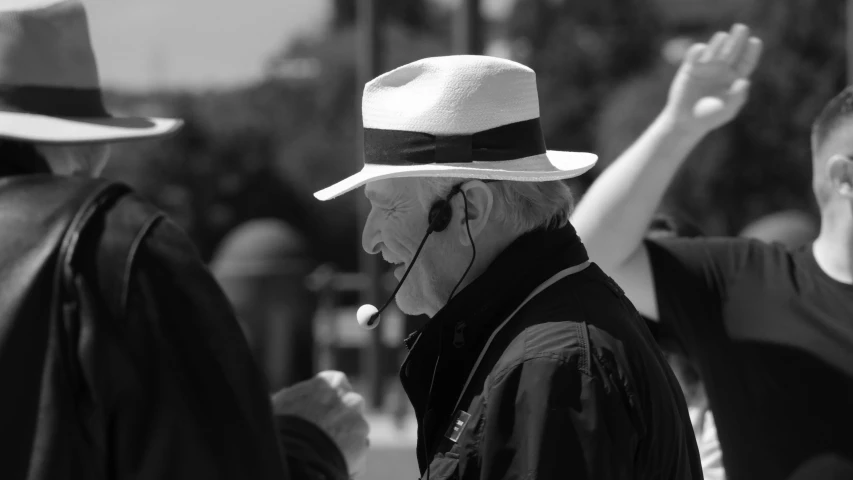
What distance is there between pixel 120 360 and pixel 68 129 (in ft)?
1.62

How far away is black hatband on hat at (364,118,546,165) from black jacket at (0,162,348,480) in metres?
0.37

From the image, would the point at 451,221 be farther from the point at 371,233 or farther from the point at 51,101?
the point at 51,101

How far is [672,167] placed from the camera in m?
3.40

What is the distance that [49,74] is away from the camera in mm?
2297

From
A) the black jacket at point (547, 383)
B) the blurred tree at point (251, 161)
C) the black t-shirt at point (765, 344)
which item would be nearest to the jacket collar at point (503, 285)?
the black jacket at point (547, 383)

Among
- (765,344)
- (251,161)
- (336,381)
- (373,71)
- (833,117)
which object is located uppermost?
(833,117)

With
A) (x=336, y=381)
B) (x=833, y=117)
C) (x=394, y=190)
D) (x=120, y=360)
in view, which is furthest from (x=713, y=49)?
(x=120, y=360)

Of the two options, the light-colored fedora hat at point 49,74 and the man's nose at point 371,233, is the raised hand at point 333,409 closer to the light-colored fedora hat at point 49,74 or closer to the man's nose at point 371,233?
the man's nose at point 371,233

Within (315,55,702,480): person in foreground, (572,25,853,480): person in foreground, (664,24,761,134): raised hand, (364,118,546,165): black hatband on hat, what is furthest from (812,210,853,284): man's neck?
(364,118,546,165): black hatband on hat

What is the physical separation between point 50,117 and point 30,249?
1.08 ft

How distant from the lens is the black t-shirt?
3.04 meters

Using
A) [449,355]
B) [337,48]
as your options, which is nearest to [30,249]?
[449,355]

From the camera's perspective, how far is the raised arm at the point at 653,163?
3309mm

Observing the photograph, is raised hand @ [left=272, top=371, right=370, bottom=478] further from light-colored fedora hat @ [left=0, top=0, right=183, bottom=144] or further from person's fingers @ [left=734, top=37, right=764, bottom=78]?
person's fingers @ [left=734, top=37, right=764, bottom=78]
